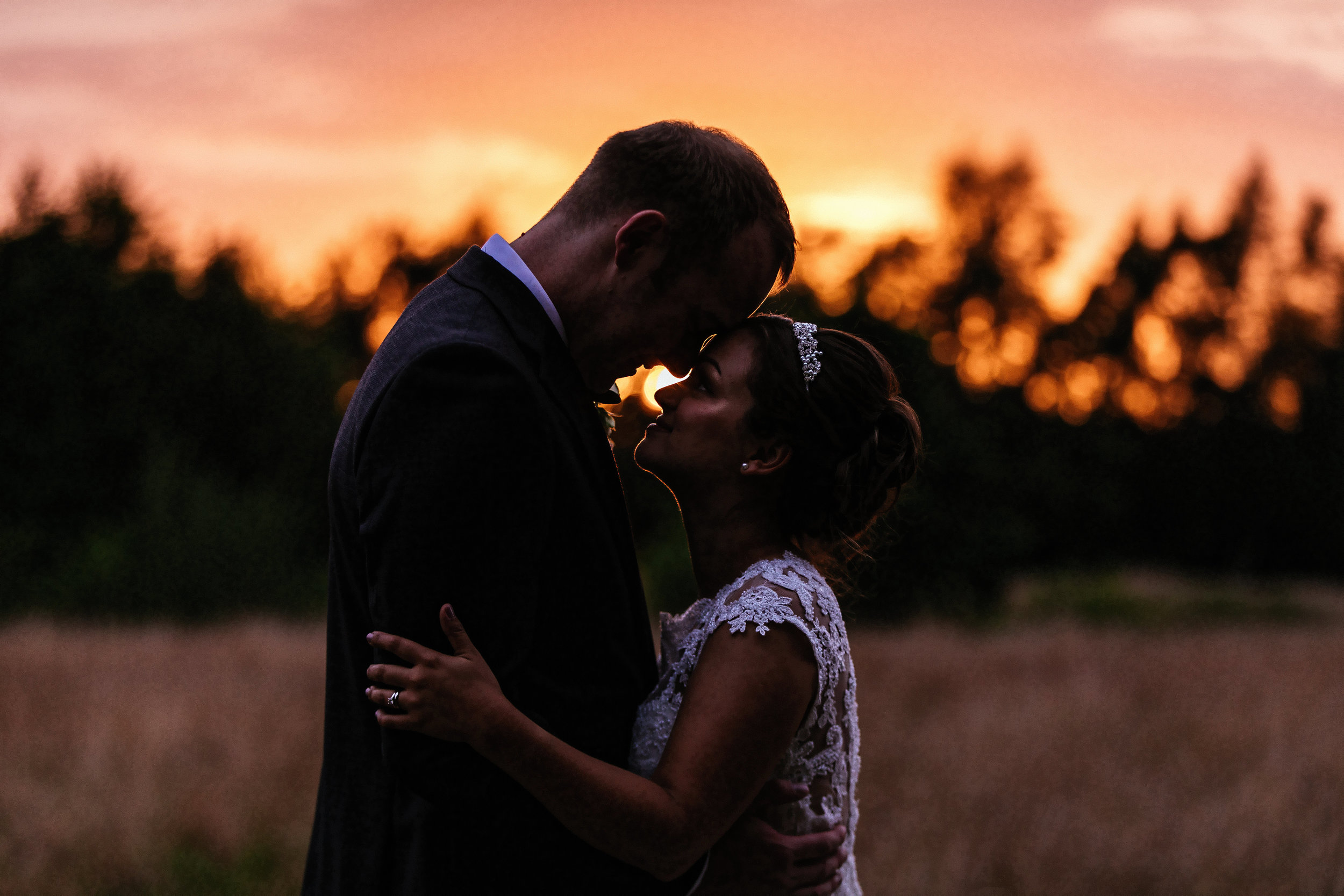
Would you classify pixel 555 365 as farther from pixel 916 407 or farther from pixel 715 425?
pixel 916 407

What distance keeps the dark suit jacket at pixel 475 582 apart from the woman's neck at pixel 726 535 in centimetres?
43

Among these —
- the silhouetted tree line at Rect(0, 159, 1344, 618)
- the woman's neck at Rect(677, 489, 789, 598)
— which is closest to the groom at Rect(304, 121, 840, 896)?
the woman's neck at Rect(677, 489, 789, 598)

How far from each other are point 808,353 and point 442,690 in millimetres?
1226

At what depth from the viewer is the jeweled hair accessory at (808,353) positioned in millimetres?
2516

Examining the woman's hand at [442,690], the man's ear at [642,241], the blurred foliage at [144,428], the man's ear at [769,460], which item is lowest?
the blurred foliage at [144,428]

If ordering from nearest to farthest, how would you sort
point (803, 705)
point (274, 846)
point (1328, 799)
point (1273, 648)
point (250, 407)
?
point (803, 705) < point (274, 846) < point (1328, 799) < point (1273, 648) < point (250, 407)

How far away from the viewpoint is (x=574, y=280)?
7.04ft

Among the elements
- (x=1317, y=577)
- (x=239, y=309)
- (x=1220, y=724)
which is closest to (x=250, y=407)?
(x=239, y=309)

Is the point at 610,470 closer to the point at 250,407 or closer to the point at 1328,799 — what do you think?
the point at 1328,799

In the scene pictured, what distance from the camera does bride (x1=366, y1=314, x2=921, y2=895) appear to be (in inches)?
74.4

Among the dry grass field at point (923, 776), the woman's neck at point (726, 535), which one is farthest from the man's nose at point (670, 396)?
the dry grass field at point (923, 776)

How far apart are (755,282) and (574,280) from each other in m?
0.41

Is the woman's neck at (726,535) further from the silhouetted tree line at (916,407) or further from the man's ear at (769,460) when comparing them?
the silhouetted tree line at (916,407)

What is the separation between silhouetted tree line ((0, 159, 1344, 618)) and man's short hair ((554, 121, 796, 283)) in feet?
45.1
